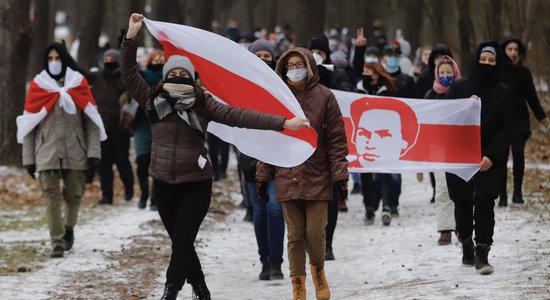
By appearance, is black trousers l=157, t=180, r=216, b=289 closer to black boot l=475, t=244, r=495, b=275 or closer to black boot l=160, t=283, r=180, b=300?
black boot l=160, t=283, r=180, b=300

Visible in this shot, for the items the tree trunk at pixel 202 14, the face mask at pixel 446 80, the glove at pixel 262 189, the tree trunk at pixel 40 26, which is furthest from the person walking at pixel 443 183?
the tree trunk at pixel 40 26

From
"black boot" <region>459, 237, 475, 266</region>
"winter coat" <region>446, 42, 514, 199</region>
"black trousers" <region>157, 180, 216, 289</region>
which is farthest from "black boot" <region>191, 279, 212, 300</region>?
"black boot" <region>459, 237, 475, 266</region>

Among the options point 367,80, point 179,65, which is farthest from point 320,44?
point 179,65

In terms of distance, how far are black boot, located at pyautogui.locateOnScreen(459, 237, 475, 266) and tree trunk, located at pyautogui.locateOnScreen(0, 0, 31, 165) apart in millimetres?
11638

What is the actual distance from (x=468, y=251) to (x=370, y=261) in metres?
1.65

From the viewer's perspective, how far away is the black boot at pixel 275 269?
11867mm

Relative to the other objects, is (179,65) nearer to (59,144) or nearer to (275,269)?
(275,269)

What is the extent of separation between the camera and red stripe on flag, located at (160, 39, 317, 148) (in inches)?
400

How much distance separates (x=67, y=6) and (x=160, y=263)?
63359mm

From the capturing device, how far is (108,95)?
59.8 ft

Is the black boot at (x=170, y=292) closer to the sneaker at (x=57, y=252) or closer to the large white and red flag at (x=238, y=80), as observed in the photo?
the large white and red flag at (x=238, y=80)

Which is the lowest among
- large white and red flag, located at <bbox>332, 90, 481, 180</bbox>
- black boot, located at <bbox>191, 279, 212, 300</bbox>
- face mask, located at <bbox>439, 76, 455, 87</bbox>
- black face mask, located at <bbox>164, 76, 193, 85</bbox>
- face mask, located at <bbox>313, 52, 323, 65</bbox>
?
black boot, located at <bbox>191, 279, 212, 300</bbox>

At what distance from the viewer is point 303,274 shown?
397 inches

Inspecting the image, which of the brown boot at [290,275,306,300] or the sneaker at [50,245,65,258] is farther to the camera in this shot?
the sneaker at [50,245,65,258]
